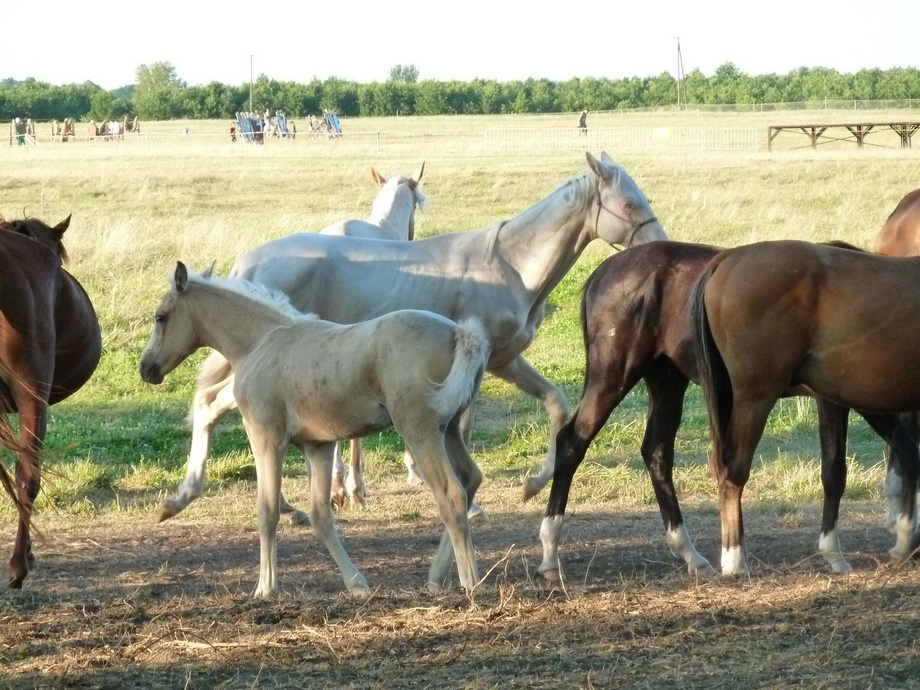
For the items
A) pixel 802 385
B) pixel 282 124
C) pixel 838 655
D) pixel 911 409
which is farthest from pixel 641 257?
pixel 282 124

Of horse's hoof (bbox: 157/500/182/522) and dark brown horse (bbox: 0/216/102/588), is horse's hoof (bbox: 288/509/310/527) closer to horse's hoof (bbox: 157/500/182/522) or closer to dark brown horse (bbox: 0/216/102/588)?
horse's hoof (bbox: 157/500/182/522)

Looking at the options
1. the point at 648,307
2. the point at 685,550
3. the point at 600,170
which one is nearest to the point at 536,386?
the point at 600,170

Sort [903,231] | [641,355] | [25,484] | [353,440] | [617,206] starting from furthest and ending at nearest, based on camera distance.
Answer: [903,231] < [353,440] < [617,206] < [641,355] < [25,484]

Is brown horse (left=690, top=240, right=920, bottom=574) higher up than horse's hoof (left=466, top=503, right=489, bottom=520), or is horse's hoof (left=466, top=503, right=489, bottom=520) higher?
brown horse (left=690, top=240, right=920, bottom=574)

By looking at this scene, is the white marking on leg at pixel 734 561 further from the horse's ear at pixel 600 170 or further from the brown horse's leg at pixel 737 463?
the horse's ear at pixel 600 170

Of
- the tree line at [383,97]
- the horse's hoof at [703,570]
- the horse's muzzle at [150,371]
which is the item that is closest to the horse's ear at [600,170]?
the horse's hoof at [703,570]

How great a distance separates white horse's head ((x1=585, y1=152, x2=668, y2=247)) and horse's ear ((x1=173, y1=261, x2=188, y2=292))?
2.75 metres

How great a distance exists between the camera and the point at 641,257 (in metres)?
6.46

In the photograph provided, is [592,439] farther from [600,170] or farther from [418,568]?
[600,170]

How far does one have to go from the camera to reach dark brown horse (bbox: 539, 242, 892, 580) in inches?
247

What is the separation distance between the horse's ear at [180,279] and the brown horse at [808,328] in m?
2.61

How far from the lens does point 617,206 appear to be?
7629 mm

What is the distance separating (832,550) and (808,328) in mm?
1353

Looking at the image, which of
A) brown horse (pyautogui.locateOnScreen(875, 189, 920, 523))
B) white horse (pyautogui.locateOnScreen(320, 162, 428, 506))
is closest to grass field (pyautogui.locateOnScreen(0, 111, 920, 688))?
white horse (pyautogui.locateOnScreen(320, 162, 428, 506))
